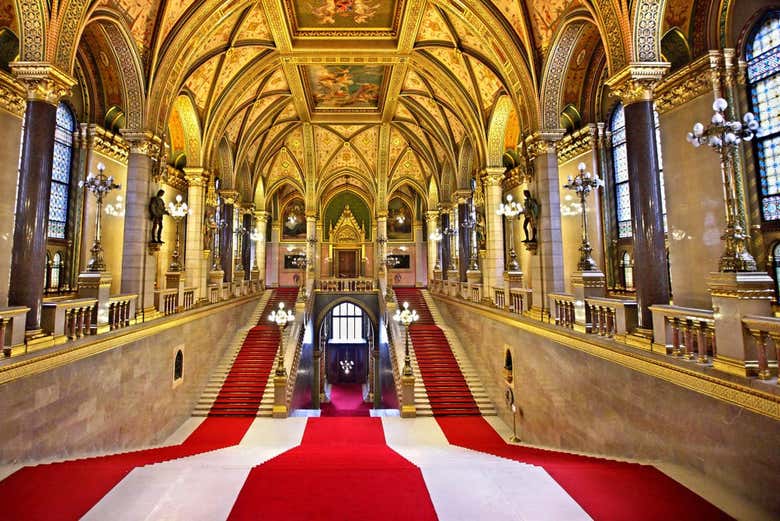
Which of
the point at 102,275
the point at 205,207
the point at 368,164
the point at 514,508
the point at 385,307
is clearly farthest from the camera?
the point at 368,164

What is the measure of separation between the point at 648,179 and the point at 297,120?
721 inches

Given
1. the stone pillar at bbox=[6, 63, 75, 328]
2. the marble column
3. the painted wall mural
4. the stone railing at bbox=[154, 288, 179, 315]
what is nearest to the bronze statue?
the stone railing at bbox=[154, 288, 179, 315]

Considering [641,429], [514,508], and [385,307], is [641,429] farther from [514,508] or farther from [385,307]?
[385,307]

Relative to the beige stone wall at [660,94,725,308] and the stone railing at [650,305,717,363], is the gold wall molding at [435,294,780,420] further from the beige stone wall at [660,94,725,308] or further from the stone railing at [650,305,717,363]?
the beige stone wall at [660,94,725,308]

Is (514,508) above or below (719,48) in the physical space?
below

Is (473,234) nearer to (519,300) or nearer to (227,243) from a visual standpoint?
(519,300)

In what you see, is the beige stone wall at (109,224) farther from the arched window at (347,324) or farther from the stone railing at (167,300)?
the arched window at (347,324)

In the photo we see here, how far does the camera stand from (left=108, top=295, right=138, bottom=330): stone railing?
28.5 ft

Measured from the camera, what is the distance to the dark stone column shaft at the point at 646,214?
6.77 meters

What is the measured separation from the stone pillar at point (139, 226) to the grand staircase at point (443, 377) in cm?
853

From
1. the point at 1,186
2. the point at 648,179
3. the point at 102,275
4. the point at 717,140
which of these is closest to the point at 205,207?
the point at 1,186

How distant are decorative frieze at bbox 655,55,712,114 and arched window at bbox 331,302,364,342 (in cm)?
2682

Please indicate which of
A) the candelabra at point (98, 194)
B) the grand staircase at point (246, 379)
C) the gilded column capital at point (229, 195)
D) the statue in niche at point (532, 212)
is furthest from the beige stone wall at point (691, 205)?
the gilded column capital at point (229, 195)

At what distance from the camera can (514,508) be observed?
3.64 m
